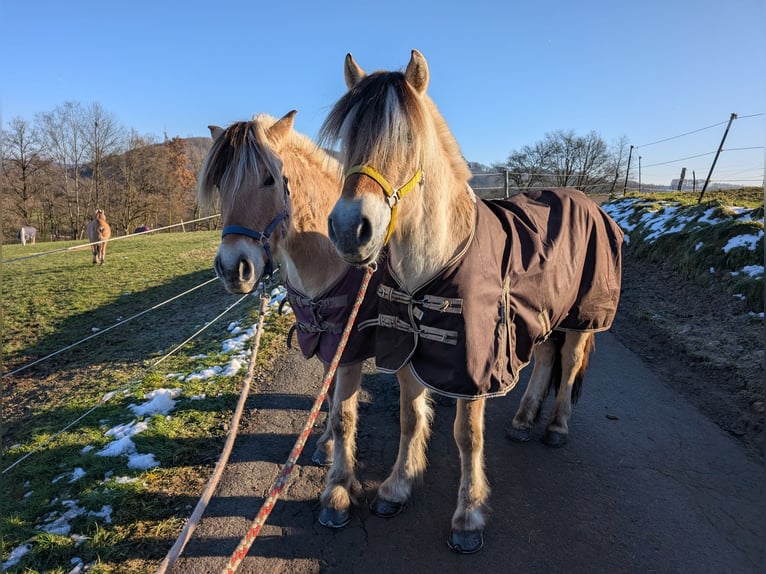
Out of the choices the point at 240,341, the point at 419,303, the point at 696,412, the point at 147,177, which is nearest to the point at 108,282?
the point at 240,341

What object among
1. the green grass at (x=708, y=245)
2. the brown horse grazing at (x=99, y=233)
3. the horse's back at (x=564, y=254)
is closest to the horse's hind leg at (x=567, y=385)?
the horse's back at (x=564, y=254)

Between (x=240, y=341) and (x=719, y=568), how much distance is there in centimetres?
525

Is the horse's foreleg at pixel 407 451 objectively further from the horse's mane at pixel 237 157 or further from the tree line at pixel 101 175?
the tree line at pixel 101 175

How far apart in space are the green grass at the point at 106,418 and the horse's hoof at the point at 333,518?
0.91 meters

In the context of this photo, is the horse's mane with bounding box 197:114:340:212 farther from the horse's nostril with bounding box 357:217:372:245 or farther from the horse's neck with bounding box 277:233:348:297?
the horse's nostril with bounding box 357:217:372:245

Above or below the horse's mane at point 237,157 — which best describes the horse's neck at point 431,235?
below

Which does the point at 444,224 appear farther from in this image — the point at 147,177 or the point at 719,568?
the point at 147,177

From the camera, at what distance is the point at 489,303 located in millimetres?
2312

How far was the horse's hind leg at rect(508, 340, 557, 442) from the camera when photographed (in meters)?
3.61

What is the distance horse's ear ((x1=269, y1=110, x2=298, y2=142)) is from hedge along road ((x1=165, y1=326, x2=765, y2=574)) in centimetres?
253

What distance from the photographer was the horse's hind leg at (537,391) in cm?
361

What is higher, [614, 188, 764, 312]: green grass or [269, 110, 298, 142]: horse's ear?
[269, 110, 298, 142]: horse's ear

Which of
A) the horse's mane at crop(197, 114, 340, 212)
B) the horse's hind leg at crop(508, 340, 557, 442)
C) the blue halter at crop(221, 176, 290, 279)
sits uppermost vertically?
the horse's mane at crop(197, 114, 340, 212)

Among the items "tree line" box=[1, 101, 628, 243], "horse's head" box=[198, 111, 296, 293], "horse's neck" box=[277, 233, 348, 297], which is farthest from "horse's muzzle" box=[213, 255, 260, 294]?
"tree line" box=[1, 101, 628, 243]
